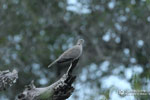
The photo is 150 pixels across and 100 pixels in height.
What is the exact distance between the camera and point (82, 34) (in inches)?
687

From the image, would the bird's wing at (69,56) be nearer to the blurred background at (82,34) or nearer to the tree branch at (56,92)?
the tree branch at (56,92)

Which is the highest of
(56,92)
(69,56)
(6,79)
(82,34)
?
(82,34)

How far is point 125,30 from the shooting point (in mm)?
17328

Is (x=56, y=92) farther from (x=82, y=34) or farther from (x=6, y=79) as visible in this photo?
(x=82, y=34)

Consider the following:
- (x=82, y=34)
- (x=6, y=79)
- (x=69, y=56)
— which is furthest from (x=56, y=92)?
(x=82, y=34)

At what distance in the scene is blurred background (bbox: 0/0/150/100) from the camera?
16.4 metres

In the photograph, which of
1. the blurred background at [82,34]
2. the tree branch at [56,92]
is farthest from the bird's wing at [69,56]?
the blurred background at [82,34]

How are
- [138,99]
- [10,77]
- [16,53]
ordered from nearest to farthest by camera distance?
[138,99]
[10,77]
[16,53]

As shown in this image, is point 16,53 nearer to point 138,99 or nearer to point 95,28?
point 95,28

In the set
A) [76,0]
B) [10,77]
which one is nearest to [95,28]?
[76,0]

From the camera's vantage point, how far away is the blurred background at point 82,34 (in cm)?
1641

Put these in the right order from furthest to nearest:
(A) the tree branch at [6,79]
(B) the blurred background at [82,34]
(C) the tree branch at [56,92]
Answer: (B) the blurred background at [82,34]
(A) the tree branch at [6,79]
(C) the tree branch at [56,92]

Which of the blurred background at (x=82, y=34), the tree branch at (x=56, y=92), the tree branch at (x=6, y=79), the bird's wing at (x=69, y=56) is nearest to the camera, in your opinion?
the tree branch at (x=56, y=92)

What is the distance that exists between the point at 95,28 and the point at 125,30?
133 cm
